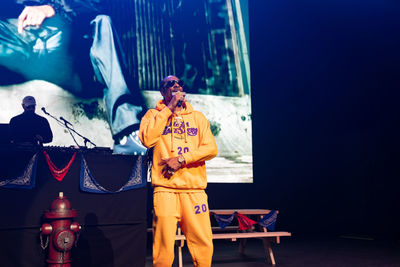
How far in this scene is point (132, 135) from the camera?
555 centimetres

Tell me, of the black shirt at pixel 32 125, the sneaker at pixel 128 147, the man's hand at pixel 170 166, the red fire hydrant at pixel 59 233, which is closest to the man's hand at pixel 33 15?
the black shirt at pixel 32 125

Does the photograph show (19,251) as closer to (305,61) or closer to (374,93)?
(305,61)

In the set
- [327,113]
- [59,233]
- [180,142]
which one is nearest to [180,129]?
[180,142]

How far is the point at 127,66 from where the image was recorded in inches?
227

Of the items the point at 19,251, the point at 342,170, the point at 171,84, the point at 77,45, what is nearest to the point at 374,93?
the point at 342,170

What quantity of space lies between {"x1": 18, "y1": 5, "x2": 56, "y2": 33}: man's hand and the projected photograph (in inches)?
1.8

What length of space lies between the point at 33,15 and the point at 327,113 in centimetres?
565

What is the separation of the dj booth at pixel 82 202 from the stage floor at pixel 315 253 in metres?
1.11

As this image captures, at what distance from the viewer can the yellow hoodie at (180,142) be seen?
2.60 metres

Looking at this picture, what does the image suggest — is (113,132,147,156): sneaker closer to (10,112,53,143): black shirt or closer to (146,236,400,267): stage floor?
(10,112,53,143): black shirt

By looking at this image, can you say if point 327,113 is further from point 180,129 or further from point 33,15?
point 180,129

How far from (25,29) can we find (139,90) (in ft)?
5.67

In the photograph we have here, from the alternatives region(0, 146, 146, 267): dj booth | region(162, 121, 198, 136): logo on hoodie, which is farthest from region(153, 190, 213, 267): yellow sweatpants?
region(0, 146, 146, 267): dj booth

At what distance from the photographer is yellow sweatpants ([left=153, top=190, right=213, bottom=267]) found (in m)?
2.48
